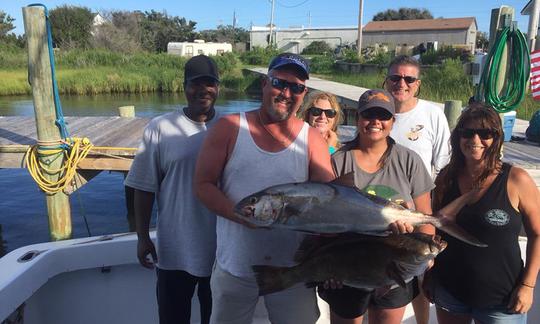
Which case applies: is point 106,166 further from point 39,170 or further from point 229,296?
point 229,296

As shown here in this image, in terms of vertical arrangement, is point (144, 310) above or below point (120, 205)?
above

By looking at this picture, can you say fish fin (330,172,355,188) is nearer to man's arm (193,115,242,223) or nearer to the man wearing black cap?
man's arm (193,115,242,223)

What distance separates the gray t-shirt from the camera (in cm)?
229

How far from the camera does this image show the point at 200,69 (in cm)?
254

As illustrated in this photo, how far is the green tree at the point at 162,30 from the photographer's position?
5719 cm

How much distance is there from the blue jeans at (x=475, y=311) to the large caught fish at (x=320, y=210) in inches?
26.8

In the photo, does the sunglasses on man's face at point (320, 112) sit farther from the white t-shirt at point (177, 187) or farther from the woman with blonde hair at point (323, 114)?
the white t-shirt at point (177, 187)

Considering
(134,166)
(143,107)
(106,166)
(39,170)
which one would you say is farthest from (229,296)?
(143,107)

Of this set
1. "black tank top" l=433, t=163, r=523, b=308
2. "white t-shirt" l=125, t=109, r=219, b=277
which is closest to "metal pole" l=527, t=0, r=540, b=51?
"black tank top" l=433, t=163, r=523, b=308

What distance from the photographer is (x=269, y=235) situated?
7.11ft

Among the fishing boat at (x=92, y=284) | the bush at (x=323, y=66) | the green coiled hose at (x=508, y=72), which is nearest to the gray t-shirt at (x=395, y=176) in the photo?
the fishing boat at (x=92, y=284)

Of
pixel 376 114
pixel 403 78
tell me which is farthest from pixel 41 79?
pixel 376 114

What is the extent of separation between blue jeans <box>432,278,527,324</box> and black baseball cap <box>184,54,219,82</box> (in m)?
1.84

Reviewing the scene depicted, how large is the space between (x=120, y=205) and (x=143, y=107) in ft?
45.1
